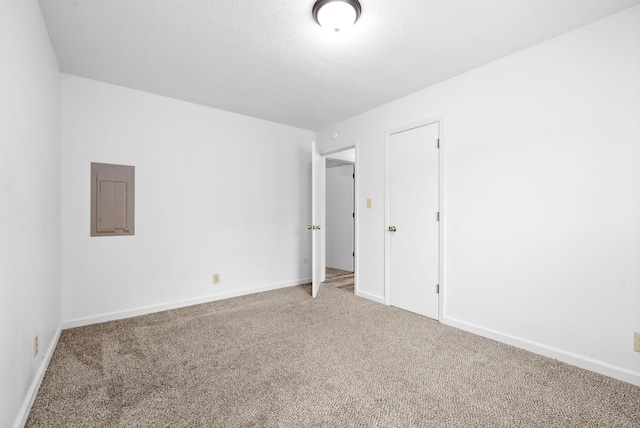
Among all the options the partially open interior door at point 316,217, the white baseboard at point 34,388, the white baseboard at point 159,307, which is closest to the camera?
the white baseboard at point 34,388

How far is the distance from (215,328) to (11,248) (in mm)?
1755

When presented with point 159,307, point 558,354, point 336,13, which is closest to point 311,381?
point 558,354

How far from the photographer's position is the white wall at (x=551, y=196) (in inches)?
77.0

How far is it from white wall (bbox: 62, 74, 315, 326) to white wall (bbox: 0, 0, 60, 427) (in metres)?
0.46

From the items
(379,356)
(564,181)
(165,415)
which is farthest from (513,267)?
(165,415)

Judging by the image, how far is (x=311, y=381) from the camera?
192cm

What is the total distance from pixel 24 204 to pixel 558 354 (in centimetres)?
373

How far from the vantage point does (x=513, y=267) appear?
97.4 inches

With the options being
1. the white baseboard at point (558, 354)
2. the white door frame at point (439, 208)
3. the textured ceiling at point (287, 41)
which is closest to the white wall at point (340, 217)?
the white door frame at point (439, 208)

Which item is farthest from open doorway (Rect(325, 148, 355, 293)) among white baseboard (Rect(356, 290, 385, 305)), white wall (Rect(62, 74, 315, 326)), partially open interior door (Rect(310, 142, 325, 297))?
white baseboard (Rect(356, 290, 385, 305))

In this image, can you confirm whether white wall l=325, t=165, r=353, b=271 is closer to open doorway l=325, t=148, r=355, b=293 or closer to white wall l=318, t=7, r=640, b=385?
open doorway l=325, t=148, r=355, b=293

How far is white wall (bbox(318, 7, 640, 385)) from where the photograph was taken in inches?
77.0

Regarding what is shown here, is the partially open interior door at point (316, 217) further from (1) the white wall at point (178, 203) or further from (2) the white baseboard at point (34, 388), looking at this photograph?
(2) the white baseboard at point (34, 388)

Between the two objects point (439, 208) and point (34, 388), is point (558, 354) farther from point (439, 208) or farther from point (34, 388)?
point (34, 388)
